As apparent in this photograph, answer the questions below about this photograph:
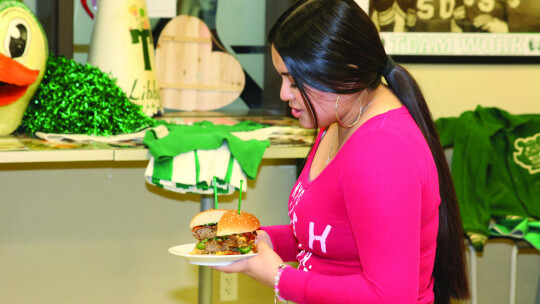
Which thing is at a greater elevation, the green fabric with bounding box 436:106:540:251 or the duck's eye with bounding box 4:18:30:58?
the duck's eye with bounding box 4:18:30:58

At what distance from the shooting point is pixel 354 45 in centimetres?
106

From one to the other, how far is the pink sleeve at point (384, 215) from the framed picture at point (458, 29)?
1.47 meters

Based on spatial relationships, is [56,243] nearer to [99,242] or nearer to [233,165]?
[99,242]

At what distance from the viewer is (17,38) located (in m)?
1.90

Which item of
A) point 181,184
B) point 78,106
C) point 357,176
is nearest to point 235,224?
point 357,176

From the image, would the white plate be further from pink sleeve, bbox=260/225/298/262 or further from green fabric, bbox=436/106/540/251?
green fabric, bbox=436/106/540/251

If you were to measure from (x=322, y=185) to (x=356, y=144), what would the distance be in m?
0.11

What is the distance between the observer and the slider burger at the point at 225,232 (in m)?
1.34

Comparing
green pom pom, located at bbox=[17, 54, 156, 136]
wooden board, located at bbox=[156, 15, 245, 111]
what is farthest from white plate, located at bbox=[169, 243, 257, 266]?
wooden board, located at bbox=[156, 15, 245, 111]

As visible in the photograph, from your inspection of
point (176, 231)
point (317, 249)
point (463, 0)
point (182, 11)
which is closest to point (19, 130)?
point (176, 231)

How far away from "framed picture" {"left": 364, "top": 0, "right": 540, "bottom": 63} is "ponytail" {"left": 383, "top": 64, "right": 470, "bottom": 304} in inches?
49.2

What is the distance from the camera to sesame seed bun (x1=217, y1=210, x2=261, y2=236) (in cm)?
134

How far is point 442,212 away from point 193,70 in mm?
1477

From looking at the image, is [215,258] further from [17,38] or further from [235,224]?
[17,38]
